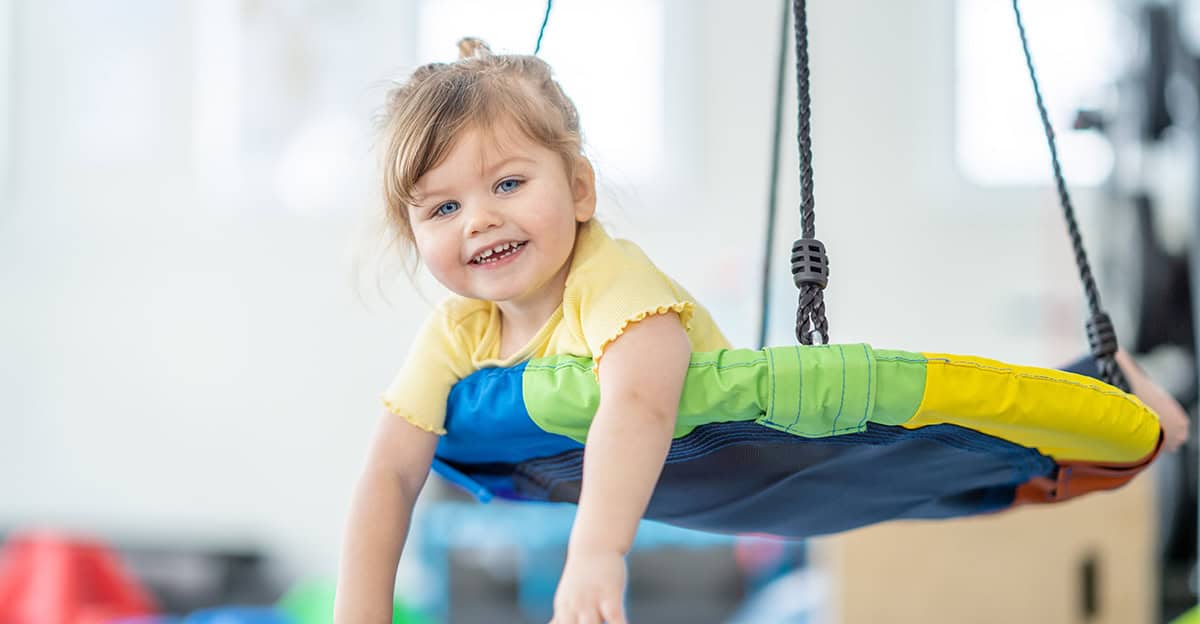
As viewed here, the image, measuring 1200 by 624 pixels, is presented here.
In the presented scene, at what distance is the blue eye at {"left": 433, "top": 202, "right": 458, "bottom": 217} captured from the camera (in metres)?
0.83

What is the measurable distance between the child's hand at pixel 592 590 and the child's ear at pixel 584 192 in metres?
0.29

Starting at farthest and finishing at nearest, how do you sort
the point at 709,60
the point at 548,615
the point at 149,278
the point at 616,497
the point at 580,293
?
the point at 149,278 < the point at 709,60 < the point at 548,615 < the point at 580,293 < the point at 616,497

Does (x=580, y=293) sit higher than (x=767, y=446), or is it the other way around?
(x=580, y=293)

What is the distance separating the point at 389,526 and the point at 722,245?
2.43m

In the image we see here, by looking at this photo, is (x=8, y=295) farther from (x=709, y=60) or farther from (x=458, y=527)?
(x=709, y=60)

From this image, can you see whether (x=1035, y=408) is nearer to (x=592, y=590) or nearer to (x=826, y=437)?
(x=826, y=437)

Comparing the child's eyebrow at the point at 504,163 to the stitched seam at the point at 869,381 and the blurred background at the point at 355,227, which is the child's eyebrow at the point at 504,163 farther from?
the blurred background at the point at 355,227

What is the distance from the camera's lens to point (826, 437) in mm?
807

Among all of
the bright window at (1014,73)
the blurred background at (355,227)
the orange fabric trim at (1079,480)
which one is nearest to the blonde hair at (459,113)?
the orange fabric trim at (1079,480)

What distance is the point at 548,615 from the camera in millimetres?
2777

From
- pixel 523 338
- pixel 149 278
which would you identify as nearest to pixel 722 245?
pixel 149 278

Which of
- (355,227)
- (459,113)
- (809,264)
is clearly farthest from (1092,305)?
(355,227)

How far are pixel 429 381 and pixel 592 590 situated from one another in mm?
296

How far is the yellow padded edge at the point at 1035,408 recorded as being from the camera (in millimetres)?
759
